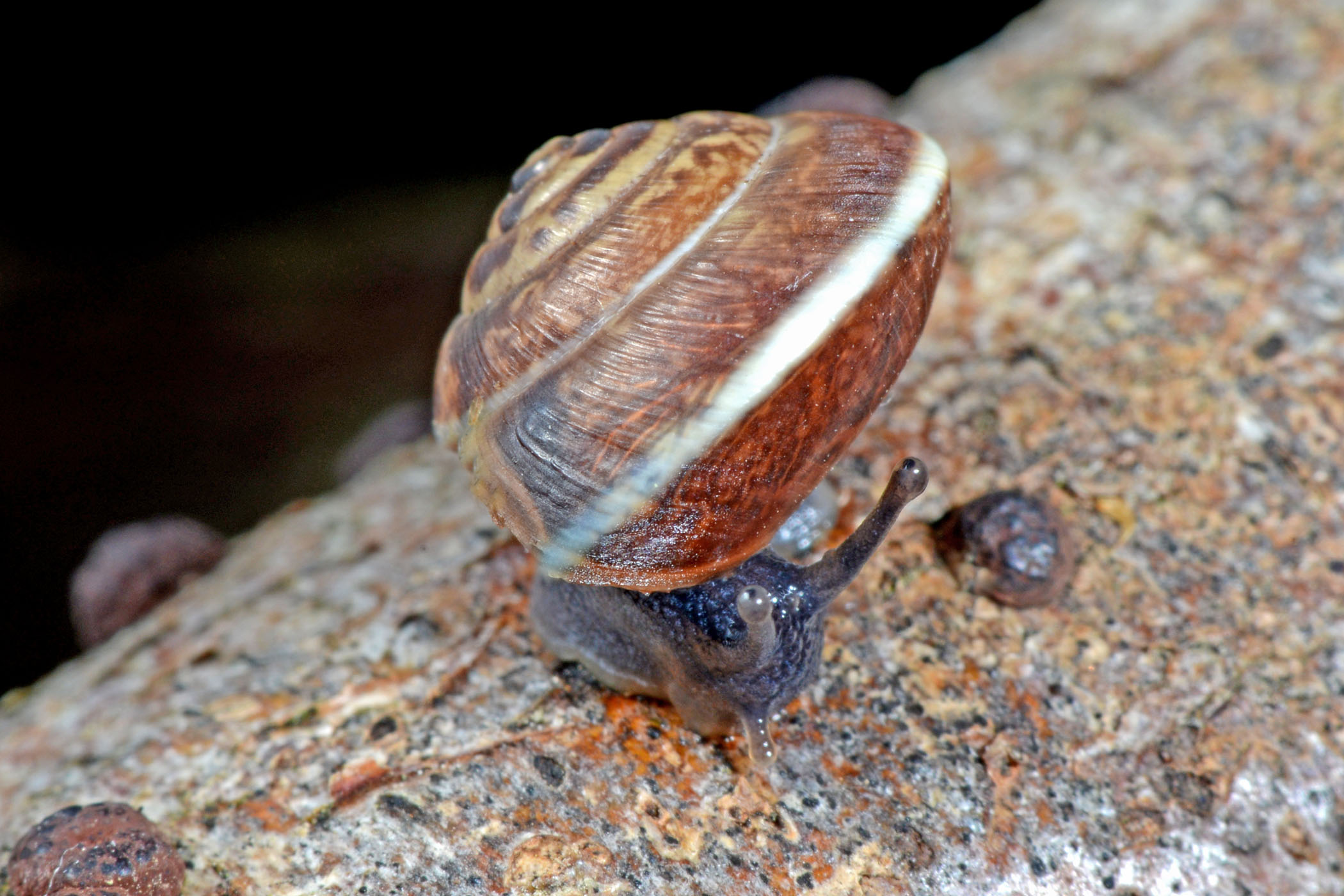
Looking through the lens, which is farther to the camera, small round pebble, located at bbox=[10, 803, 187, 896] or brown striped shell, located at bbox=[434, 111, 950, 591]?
small round pebble, located at bbox=[10, 803, 187, 896]

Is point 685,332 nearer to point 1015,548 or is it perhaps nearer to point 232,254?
point 1015,548

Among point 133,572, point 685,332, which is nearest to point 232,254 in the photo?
point 133,572

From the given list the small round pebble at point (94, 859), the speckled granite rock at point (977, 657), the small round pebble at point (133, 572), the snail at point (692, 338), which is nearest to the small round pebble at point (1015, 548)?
the speckled granite rock at point (977, 657)

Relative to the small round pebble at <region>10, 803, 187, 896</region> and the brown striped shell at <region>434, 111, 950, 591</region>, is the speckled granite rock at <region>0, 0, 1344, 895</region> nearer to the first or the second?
the small round pebble at <region>10, 803, 187, 896</region>

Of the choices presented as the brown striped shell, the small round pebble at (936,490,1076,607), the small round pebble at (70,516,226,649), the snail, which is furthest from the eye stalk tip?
the small round pebble at (70,516,226,649)

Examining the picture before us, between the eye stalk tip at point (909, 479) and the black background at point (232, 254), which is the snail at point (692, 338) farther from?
the black background at point (232, 254)

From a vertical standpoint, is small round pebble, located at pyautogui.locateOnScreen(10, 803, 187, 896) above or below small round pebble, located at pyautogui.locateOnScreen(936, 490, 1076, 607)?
above

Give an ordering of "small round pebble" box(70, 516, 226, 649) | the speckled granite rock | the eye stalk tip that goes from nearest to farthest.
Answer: the eye stalk tip → the speckled granite rock → "small round pebble" box(70, 516, 226, 649)

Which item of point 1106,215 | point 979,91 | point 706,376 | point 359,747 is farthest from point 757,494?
point 979,91
